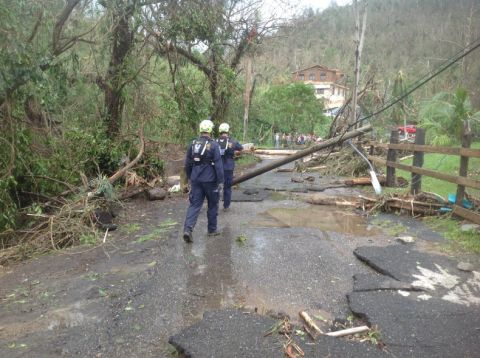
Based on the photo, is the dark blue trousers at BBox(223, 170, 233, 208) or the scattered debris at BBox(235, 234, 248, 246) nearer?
the scattered debris at BBox(235, 234, 248, 246)

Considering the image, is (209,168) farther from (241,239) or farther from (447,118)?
(447,118)

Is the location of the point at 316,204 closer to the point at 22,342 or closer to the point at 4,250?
the point at 4,250

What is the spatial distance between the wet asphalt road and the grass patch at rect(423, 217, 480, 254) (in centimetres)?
27

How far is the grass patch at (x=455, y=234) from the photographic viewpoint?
585 cm

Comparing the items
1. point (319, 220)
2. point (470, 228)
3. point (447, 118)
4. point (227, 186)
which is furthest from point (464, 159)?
point (447, 118)

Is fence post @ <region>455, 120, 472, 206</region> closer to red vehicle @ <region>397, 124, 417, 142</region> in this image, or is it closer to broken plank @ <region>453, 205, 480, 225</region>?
broken plank @ <region>453, 205, 480, 225</region>

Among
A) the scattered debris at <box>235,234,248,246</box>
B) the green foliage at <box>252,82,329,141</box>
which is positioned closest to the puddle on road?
the scattered debris at <box>235,234,248,246</box>

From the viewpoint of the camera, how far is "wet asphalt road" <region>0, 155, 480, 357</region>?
3.83 metres

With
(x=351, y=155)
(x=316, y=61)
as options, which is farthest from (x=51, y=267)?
(x=316, y=61)

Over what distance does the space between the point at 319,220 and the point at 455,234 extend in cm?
236

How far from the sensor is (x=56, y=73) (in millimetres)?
7254

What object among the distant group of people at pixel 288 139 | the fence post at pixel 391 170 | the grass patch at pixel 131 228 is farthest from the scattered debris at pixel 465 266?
the distant group of people at pixel 288 139

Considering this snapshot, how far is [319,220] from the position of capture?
791 centimetres

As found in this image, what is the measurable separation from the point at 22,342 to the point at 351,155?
12095 millimetres
